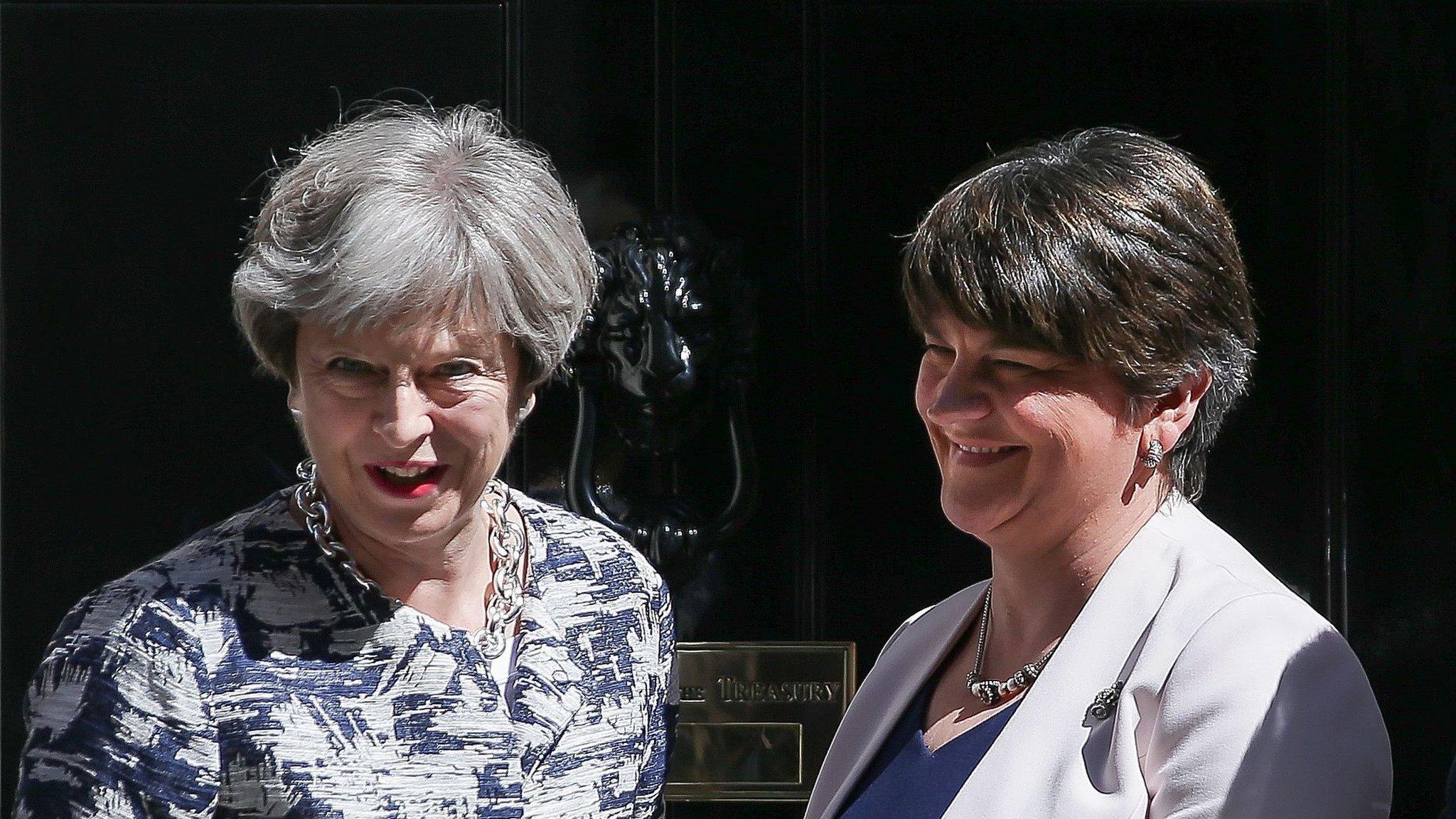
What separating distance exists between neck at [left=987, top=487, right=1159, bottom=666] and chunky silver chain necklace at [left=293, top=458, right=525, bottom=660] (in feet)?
2.02

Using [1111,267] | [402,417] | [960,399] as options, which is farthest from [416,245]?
[1111,267]

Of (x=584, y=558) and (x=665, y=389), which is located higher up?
(x=665, y=389)

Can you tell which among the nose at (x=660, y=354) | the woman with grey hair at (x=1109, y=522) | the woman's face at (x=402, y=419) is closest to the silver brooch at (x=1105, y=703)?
the woman with grey hair at (x=1109, y=522)

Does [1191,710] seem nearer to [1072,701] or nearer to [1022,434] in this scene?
[1072,701]

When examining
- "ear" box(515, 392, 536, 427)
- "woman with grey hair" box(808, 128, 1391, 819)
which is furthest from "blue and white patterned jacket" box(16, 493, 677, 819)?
"woman with grey hair" box(808, 128, 1391, 819)

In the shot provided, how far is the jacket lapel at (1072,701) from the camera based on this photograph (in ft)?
5.45

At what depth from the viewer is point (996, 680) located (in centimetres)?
193

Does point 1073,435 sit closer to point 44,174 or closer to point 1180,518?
point 1180,518

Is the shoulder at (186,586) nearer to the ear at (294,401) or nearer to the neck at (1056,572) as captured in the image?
the ear at (294,401)

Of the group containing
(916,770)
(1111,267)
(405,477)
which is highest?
(1111,267)

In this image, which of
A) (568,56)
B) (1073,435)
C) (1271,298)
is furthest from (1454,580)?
(568,56)

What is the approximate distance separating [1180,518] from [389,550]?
36.9 inches

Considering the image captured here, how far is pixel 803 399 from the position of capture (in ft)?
8.44

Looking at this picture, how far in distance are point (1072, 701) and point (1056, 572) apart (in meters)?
0.19
